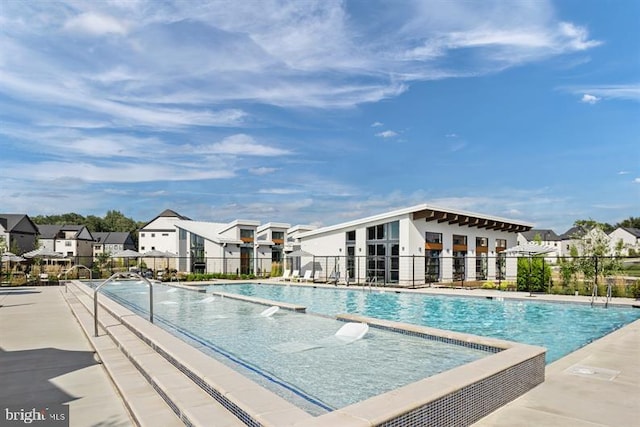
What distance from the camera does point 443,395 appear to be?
10.9 feet

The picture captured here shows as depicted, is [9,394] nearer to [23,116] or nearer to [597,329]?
[597,329]

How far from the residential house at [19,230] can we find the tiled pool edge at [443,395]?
1813 inches

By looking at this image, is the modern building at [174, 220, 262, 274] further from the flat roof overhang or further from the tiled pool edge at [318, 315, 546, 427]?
the tiled pool edge at [318, 315, 546, 427]

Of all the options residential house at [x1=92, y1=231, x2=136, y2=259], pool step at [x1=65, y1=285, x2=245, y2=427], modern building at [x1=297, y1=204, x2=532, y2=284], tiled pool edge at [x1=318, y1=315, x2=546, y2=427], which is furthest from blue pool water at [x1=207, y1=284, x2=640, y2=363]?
residential house at [x1=92, y1=231, x2=136, y2=259]

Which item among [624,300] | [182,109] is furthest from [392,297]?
[182,109]

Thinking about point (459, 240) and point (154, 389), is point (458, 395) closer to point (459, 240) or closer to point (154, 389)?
point (154, 389)

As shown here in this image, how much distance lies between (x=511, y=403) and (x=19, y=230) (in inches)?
2015

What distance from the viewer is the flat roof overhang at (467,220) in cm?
2014

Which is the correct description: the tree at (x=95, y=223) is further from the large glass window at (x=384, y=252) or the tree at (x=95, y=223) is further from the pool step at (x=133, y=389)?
the pool step at (x=133, y=389)

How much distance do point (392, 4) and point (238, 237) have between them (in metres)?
19.6

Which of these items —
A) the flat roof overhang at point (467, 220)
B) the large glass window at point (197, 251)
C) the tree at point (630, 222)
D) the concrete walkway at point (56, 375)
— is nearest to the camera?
the concrete walkway at point (56, 375)

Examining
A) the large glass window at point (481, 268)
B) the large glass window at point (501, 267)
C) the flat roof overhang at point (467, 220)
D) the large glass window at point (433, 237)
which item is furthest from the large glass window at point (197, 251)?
the large glass window at point (501, 267)

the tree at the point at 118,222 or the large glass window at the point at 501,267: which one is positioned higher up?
the tree at the point at 118,222

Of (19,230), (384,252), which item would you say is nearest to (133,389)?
(384,252)
